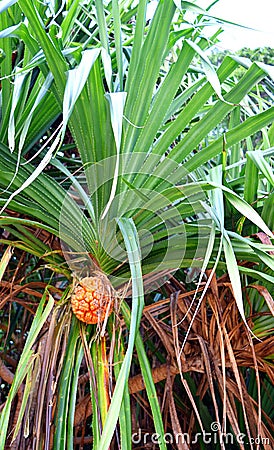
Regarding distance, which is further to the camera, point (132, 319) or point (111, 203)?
point (111, 203)

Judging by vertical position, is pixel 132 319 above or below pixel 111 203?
below

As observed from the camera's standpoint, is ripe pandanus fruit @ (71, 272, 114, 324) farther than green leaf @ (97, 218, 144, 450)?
Yes

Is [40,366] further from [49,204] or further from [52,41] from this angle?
[52,41]

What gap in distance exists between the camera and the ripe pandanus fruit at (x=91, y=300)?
63 centimetres

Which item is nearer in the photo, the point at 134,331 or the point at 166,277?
the point at 134,331

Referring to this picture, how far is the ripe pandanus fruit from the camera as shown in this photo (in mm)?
628

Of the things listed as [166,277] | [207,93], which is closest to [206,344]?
[166,277]

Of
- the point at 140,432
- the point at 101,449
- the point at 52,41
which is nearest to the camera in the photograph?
the point at 101,449

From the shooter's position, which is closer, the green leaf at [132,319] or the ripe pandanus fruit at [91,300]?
the green leaf at [132,319]

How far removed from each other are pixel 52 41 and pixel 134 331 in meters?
0.34

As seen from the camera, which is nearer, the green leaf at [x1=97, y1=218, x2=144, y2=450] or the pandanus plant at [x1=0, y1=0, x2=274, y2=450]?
the green leaf at [x1=97, y1=218, x2=144, y2=450]

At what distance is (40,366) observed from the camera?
0.64 meters

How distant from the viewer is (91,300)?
2.06 ft

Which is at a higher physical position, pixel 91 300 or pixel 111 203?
pixel 111 203
